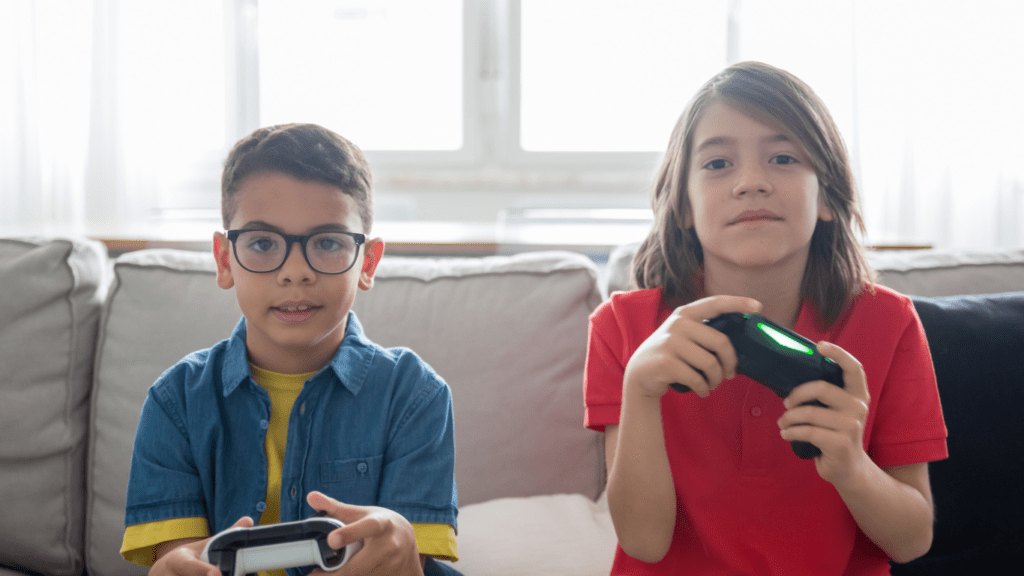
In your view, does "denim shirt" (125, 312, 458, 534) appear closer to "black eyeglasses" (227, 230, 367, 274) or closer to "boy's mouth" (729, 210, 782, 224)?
"black eyeglasses" (227, 230, 367, 274)

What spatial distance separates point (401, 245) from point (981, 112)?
176 centimetres

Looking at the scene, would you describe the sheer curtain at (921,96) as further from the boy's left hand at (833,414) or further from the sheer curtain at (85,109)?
the sheer curtain at (85,109)

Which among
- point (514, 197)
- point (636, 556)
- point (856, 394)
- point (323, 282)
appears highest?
point (514, 197)

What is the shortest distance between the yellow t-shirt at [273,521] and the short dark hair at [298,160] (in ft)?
0.67

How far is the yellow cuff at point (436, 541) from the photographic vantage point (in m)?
0.83

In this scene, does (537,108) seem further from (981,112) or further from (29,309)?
(29,309)

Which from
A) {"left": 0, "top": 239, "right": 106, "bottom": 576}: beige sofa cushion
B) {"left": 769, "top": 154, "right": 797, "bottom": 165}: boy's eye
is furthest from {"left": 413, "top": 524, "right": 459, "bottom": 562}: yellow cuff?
{"left": 0, "top": 239, "right": 106, "bottom": 576}: beige sofa cushion

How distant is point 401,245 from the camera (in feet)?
5.32

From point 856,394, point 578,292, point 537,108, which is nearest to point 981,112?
point 537,108

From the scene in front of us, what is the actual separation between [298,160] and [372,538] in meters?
0.43

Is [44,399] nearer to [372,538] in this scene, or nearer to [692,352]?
[372,538]

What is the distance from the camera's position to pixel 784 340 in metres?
0.69

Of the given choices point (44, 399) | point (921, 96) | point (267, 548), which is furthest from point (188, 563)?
point (921, 96)

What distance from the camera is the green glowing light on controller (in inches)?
27.1
